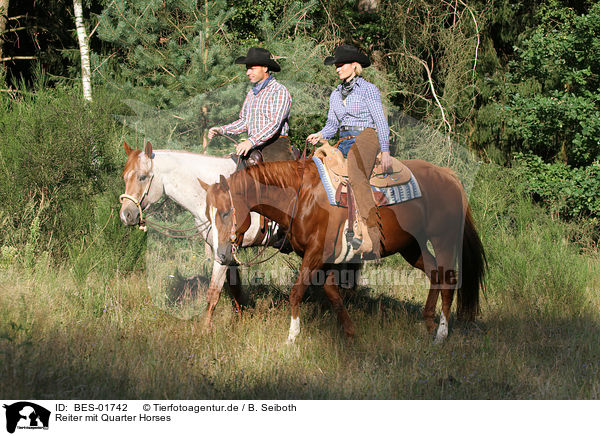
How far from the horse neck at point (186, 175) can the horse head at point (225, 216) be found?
1.32 meters

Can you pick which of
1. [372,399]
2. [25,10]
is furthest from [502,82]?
[25,10]

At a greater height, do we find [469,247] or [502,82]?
[502,82]

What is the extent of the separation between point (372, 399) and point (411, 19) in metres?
9.81

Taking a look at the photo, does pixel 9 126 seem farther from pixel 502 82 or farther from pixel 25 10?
pixel 502 82

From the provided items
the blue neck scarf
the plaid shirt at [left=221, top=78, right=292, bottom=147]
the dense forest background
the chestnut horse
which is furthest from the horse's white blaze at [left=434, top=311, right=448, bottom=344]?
the dense forest background

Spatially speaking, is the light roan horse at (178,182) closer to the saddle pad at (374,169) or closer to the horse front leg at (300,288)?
the horse front leg at (300,288)

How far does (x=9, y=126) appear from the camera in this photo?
27.3 feet

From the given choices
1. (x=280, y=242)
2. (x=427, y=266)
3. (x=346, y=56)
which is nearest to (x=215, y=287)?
(x=280, y=242)

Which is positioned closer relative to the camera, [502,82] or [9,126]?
[9,126]

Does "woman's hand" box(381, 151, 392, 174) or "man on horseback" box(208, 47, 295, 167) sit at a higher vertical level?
"man on horseback" box(208, 47, 295, 167)

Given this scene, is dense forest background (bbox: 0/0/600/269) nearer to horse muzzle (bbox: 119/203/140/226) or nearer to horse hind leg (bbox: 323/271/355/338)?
horse muzzle (bbox: 119/203/140/226)

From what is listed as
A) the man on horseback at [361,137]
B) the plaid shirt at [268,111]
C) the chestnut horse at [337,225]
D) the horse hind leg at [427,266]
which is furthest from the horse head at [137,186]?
the horse hind leg at [427,266]
